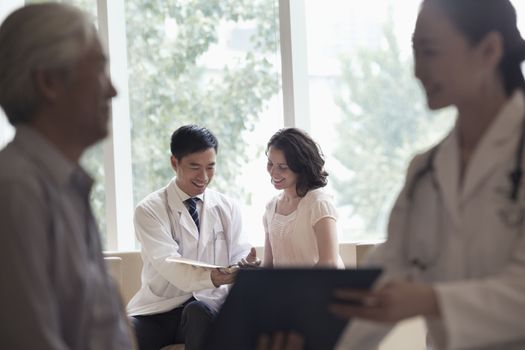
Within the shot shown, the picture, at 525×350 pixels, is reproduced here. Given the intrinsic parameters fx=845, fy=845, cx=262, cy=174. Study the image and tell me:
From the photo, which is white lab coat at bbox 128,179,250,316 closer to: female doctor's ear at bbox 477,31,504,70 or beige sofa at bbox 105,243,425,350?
beige sofa at bbox 105,243,425,350

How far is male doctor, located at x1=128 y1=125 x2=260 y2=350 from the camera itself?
407 cm

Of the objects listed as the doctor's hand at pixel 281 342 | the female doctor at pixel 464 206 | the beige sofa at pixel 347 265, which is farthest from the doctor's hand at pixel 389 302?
the beige sofa at pixel 347 265

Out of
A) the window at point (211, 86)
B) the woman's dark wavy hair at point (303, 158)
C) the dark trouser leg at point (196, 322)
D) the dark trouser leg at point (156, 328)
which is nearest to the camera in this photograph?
the dark trouser leg at point (196, 322)

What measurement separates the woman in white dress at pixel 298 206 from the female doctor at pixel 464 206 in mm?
2354

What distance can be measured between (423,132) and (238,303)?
16.6 feet

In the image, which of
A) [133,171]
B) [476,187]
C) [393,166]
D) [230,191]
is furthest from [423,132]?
[476,187]

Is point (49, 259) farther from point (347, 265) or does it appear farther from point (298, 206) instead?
point (347, 265)

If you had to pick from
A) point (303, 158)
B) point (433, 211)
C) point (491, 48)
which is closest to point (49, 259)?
point (433, 211)

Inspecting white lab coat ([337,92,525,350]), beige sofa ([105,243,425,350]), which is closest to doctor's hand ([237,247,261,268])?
beige sofa ([105,243,425,350])

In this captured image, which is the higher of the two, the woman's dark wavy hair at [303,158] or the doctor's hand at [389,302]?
the woman's dark wavy hair at [303,158]

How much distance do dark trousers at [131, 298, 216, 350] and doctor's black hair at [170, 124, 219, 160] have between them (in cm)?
76

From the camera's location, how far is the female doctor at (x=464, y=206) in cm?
162

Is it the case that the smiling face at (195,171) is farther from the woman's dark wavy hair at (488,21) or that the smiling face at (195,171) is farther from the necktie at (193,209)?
the woman's dark wavy hair at (488,21)

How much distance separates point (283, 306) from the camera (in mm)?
1734
